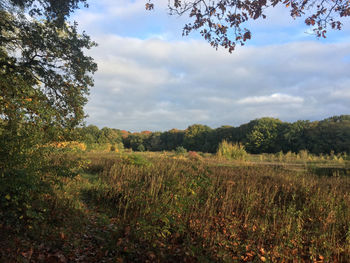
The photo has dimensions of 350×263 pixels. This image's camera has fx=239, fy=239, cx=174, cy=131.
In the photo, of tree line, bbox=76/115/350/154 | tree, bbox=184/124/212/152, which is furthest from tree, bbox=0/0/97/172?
tree, bbox=184/124/212/152

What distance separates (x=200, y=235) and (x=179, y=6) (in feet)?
13.0

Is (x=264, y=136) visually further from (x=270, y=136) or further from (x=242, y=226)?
(x=242, y=226)

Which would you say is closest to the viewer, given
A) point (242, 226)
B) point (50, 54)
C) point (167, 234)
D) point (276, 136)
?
point (167, 234)

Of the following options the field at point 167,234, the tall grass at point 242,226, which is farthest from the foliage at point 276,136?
the field at point 167,234

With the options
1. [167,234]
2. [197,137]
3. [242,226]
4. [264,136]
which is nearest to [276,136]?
[264,136]

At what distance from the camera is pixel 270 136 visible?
77.4ft

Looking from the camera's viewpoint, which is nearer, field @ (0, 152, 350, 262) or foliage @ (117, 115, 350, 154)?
field @ (0, 152, 350, 262)

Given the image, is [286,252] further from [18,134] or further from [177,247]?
[18,134]

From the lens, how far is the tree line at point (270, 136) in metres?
19.7

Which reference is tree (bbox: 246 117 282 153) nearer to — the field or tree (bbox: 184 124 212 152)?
tree (bbox: 184 124 212 152)

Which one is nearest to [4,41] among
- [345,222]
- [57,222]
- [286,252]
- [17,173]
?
[17,173]

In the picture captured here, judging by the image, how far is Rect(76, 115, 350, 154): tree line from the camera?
1972 centimetres

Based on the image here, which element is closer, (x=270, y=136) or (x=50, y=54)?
(x=50, y=54)

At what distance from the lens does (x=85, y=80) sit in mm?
7457
